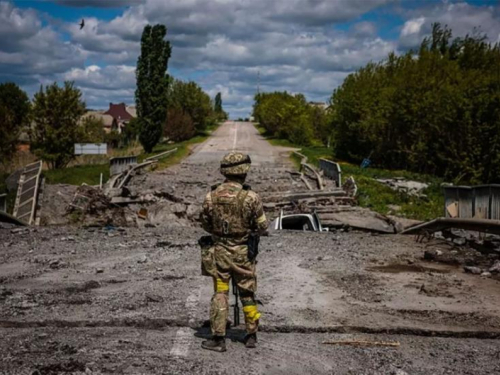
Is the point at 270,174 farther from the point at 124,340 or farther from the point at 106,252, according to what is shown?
the point at 124,340

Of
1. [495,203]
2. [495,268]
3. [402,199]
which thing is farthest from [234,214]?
[402,199]

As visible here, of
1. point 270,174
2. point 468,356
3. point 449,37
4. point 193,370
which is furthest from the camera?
point 449,37

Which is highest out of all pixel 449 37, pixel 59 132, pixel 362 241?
pixel 449 37

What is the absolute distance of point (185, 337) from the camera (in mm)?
5676

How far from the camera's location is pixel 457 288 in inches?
314

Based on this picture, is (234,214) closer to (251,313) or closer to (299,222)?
(251,313)

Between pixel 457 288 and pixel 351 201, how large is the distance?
10832mm

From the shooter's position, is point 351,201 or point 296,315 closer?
point 296,315

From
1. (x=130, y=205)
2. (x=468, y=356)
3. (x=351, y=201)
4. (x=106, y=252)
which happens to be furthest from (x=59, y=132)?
(x=468, y=356)

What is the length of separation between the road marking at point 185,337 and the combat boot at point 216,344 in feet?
0.57

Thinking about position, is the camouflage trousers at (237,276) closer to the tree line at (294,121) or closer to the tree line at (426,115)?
the tree line at (426,115)

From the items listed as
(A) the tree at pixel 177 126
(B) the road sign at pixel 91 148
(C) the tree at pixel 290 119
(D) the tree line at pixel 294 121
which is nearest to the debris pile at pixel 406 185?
(B) the road sign at pixel 91 148

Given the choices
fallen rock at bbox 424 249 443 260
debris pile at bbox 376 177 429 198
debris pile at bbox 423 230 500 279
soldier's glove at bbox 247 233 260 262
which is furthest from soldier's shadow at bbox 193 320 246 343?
debris pile at bbox 376 177 429 198

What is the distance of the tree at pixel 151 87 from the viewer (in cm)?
4262
